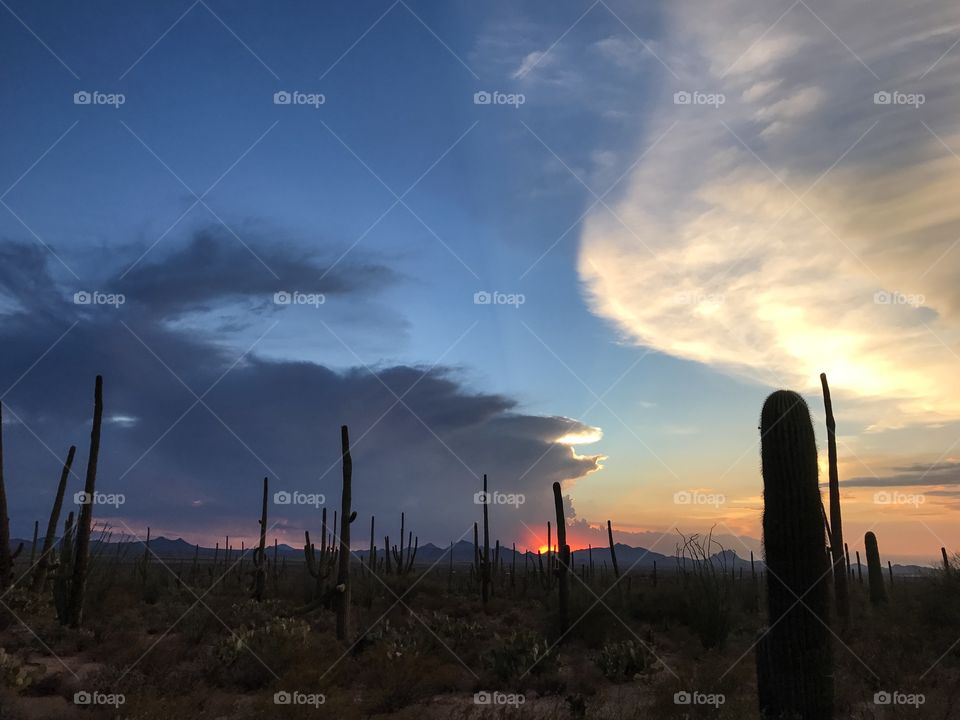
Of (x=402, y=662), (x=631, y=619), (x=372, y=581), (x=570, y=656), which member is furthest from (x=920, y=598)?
(x=372, y=581)

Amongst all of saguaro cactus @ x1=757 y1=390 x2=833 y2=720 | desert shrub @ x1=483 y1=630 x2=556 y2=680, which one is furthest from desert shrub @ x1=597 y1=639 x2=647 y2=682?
saguaro cactus @ x1=757 y1=390 x2=833 y2=720

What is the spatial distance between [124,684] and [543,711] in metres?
6.93

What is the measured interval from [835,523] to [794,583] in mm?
13150

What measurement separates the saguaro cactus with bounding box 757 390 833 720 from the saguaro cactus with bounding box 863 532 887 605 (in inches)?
733

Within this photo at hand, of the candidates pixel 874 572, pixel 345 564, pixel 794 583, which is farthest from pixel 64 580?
pixel 874 572

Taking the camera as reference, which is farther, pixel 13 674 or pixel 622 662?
pixel 622 662

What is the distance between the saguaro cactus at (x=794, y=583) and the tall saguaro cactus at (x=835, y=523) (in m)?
11.5

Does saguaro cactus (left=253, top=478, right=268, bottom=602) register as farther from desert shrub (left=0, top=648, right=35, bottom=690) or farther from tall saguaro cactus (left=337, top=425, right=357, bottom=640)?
desert shrub (left=0, top=648, right=35, bottom=690)

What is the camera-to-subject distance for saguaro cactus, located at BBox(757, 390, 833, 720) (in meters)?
9.74

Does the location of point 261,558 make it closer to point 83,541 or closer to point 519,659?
point 83,541

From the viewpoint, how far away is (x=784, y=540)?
10.2 metres

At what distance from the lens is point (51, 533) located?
21984 mm

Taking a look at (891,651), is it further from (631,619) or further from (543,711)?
(543,711)

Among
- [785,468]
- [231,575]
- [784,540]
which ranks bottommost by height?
[231,575]
